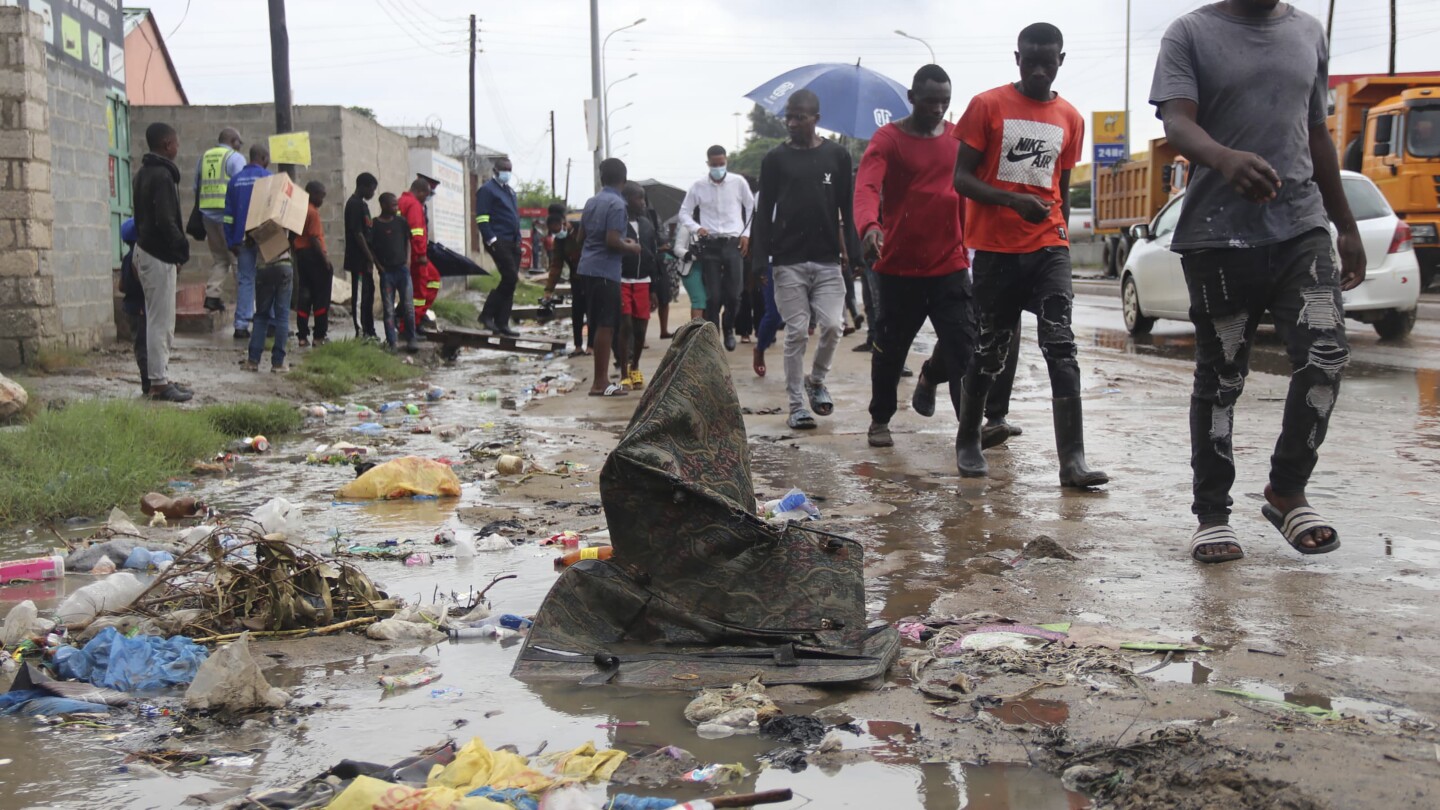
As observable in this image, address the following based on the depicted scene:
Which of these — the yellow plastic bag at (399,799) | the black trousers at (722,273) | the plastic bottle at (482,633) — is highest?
the black trousers at (722,273)

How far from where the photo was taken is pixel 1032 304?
5781 millimetres

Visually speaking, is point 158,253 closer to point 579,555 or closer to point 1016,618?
point 579,555

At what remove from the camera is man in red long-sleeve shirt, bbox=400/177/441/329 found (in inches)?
559

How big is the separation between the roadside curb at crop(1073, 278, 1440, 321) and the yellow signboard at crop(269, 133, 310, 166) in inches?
514

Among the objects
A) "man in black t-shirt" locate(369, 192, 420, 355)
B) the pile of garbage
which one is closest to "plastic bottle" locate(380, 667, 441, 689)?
the pile of garbage

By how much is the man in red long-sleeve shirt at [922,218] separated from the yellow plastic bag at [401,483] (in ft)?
7.55

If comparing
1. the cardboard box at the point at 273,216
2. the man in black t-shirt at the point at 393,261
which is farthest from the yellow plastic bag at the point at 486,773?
the man in black t-shirt at the point at 393,261

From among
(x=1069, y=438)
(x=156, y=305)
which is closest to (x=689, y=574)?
(x=1069, y=438)

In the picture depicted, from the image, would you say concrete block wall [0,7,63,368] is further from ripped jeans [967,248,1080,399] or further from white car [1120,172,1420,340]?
white car [1120,172,1420,340]

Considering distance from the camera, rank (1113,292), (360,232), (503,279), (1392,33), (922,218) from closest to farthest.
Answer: (922,218) < (360,232) < (503,279) < (1113,292) < (1392,33)

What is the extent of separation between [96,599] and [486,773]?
6.61 ft

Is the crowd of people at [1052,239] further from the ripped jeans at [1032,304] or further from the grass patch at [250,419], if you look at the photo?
the grass patch at [250,419]

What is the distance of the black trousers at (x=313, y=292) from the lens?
13.5 m

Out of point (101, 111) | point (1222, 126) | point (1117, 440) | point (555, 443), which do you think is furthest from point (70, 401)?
point (1222, 126)
